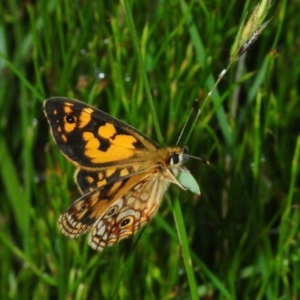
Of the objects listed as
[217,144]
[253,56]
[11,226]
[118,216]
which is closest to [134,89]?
[217,144]

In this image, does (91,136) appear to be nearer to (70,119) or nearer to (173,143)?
(70,119)

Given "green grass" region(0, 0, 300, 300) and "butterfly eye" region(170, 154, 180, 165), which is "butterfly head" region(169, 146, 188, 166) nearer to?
"butterfly eye" region(170, 154, 180, 165)

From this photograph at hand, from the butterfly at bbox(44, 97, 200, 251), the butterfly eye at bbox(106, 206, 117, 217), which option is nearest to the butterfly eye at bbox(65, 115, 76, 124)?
the butterfly at bbox(44, 97, 200, 251)

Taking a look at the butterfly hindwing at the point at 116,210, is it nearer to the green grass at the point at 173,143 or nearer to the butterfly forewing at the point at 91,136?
the butterfly forewing at the point at 91,136

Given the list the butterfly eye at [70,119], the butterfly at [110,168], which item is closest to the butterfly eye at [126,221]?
the butterfly at [110,168]

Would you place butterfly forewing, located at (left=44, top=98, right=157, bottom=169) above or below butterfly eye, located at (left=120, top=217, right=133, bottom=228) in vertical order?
above

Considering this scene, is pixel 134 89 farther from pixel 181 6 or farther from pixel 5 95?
pixel 5 95
